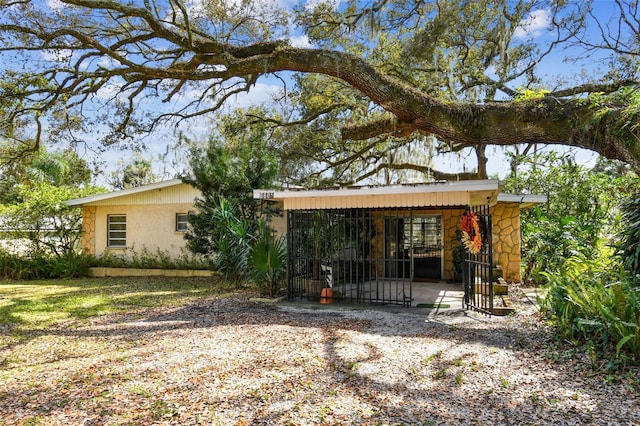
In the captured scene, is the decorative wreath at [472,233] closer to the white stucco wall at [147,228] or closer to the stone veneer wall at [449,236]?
the stone veneer wall at [449,236]

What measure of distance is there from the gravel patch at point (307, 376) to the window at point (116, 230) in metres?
9.88

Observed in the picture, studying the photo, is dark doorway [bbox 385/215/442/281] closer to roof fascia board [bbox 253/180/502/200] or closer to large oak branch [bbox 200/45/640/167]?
roof fascia board [bbox 253/180/502/200]

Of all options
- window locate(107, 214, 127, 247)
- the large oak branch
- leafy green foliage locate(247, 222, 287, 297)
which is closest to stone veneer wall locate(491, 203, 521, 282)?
the large oak branch

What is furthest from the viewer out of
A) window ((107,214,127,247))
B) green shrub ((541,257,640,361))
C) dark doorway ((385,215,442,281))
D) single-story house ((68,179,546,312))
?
window ((107,214,127,247))

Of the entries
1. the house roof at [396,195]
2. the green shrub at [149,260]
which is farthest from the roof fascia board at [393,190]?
the green shrub at [149,260]

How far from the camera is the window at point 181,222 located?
15.9 meters

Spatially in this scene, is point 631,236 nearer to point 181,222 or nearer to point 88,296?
point 88,296

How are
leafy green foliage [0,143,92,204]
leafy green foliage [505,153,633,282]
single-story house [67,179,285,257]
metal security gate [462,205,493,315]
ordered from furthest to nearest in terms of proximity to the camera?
1. leafy green foliage [0,143,92,204]
2. single-story house [67,179,285,257]
3. leafy green foliage [505,153,633,282]
4. metal security gate [462,205,493,315]

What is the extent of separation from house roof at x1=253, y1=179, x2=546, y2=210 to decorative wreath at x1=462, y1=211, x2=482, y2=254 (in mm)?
296

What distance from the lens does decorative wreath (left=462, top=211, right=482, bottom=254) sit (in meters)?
7.95

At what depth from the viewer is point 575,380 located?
448 cm

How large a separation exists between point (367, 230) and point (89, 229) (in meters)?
10.4

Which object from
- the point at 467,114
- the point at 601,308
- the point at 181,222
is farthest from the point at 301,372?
the point at 181,222

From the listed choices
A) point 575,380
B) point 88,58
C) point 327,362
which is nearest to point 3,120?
point 88,58
